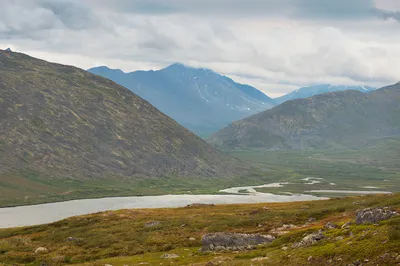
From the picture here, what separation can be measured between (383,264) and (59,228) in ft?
274

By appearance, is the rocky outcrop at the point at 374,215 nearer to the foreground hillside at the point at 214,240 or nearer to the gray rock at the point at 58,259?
the foreground hillside at the point at 214,240

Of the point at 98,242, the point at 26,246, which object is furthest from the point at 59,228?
the point at 98,242

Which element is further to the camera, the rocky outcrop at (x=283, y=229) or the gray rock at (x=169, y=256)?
the rocky outcrop at (x=283, y=229)

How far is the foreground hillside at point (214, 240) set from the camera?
127 feet

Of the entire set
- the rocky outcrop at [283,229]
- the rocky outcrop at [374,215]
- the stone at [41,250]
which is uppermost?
the rocky outcrop at [374,215]

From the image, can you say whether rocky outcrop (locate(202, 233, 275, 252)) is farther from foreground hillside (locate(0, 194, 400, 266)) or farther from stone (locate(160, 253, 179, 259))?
stone (locate(160, 253, 179, 259))

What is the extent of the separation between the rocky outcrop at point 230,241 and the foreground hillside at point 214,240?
13 centimetres

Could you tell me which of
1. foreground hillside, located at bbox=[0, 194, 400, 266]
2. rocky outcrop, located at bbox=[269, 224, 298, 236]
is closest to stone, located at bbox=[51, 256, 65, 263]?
foreground hillside, located at bbox=[0, 194, 400, 266]

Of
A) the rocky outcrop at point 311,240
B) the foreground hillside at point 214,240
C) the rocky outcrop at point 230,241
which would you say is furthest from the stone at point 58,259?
the rocky outcrop at point 311,240

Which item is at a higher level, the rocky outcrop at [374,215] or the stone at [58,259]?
the rocky outcrop at [374,215]

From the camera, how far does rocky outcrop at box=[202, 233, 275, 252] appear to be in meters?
58.6

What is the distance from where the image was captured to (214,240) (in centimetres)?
5978

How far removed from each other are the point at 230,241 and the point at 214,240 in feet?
6.75

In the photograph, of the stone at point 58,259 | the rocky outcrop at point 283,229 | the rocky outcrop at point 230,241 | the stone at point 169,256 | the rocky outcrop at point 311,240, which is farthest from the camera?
the rocky outcrop at point 283,229
